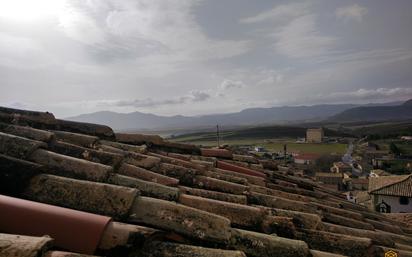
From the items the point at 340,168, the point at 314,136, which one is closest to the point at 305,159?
the point at 340,168

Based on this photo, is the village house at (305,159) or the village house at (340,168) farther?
the village house at (305,159)

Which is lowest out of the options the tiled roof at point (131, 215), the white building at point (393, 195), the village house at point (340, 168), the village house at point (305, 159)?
the village house at point (340, 168)

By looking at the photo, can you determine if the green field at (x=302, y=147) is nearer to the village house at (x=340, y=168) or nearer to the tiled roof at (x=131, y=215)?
the village house at (x=340, y=168)

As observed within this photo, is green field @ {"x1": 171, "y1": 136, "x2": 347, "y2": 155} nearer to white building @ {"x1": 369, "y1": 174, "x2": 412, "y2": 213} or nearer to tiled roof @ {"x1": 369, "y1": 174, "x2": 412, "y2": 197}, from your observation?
tiled roof @ {"x1": 369, "y1": 174, "x2": 412, "y2": 197}

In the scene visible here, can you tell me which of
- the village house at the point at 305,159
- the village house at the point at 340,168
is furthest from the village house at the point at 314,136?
the village house at the point at 340,168

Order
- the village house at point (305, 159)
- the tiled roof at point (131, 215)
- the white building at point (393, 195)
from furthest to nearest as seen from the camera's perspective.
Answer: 1. the village house at point (305, 159)
2. the white building at point (393, 195)
3. the tiled roof at point (131, 215)

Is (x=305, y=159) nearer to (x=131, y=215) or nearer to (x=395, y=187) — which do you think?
(x=395, y=187)

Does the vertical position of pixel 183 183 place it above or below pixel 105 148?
below

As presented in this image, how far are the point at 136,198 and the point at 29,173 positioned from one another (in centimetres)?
81

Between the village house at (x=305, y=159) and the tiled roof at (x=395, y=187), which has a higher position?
the tiled roof at (x=395, y=187)

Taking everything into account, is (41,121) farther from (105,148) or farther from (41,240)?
(41,240)

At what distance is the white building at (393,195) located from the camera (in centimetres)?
2733

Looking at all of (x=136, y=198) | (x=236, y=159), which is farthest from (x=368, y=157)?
(x=136, y=198)

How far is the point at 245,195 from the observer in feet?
12.6
